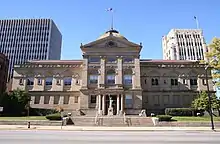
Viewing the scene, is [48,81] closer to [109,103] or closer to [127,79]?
[109,103]

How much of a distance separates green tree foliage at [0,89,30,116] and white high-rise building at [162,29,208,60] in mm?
85955

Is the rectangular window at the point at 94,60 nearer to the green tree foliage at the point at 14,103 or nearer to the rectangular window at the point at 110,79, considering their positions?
the rectangular window at the point at 110,79

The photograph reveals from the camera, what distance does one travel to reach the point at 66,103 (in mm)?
50000

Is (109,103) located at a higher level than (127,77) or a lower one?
lower

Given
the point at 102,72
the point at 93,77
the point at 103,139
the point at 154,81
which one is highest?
the point at 102,72

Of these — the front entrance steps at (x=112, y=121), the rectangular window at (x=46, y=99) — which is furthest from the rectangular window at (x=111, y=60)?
the front entrance steps at (x=112, y=121)

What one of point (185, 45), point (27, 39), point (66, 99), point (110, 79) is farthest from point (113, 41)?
point (27, 39)

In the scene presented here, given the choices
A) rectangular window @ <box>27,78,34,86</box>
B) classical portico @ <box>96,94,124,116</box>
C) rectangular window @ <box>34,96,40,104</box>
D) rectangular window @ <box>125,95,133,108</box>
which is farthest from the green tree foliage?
rectangular window @ <box>125,95,133,108</box>

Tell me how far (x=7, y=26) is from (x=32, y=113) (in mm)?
90207

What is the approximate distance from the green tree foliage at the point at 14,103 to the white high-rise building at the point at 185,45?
8596 centimetres

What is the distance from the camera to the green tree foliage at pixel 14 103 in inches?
1654

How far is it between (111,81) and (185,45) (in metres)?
79.1

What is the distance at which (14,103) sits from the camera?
42375 millimetres

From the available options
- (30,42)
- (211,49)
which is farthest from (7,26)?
(211,49)
